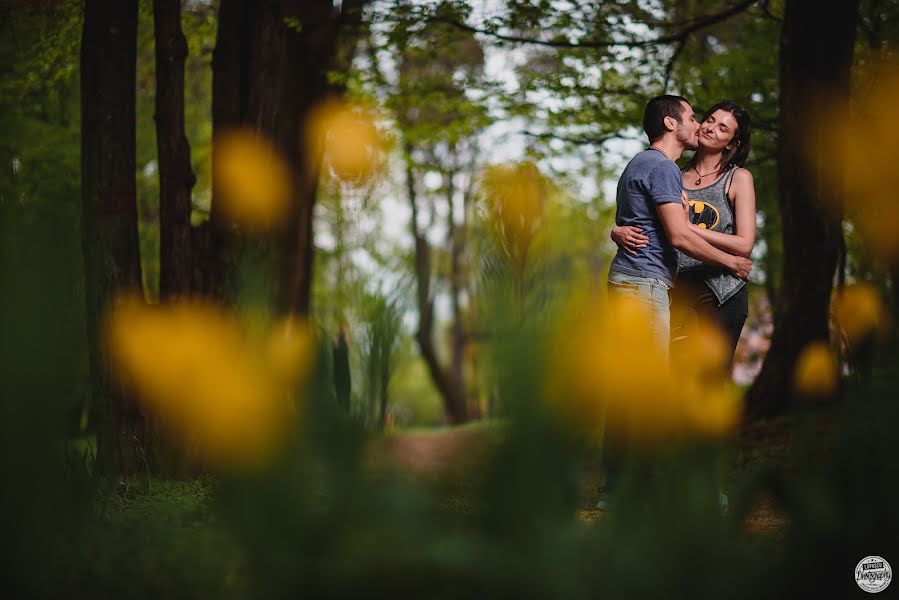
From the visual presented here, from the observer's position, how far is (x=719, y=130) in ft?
11.8

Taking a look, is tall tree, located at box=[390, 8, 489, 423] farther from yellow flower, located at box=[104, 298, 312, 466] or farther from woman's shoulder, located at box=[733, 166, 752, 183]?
yellow flower, located at box=[104, 298, 312, 466]

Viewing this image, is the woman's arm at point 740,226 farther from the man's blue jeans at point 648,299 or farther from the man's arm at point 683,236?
the man's blue jeans at point 648,299

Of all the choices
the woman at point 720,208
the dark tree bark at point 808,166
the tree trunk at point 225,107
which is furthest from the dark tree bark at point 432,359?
→ the woman at point 720,208

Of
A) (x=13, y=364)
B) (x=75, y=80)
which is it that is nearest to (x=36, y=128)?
(x=75, y=80)

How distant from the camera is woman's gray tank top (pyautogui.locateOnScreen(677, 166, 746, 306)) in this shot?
11.7ft

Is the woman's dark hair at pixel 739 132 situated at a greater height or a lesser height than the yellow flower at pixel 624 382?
greater

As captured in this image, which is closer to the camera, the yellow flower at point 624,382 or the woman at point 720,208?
the yellow flower at point 624,382

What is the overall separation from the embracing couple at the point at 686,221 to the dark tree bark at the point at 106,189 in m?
2.48

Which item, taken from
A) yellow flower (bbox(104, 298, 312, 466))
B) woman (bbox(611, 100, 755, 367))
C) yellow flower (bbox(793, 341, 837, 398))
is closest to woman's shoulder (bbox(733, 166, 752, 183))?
woman (bbox(611, 100, 755, 367))

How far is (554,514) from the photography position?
4.63ft

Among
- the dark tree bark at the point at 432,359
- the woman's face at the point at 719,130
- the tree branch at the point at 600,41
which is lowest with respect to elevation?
the dark tree bark at the point at 432,359

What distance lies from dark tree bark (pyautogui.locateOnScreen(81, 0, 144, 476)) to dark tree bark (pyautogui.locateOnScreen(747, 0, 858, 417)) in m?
4.48

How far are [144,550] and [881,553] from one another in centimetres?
171

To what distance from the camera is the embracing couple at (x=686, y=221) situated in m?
3.30
